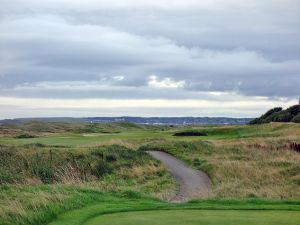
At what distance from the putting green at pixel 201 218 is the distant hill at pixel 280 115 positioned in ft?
234

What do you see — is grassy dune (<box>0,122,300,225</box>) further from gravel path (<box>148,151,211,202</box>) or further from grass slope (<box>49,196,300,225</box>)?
gravel path (<box>148,151,211,202</box>)

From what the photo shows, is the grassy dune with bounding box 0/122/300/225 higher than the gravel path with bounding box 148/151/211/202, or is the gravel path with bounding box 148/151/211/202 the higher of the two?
the grassy dune with bounding box 0/122/300/225

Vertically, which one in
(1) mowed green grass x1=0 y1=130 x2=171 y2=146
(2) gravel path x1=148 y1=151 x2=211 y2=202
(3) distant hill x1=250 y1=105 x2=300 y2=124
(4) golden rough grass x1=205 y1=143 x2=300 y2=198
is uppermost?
(3) distant hill x1=250 y1=105 x2=300 y2=124

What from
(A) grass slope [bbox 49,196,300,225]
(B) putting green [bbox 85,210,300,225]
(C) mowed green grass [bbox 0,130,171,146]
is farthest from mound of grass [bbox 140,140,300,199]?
(C) mowed green grass [bbox 0,130,171,146]

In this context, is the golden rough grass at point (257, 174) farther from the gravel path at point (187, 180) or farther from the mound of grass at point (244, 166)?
the gravel path at point (187, 180)

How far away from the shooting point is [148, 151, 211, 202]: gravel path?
68.3ft

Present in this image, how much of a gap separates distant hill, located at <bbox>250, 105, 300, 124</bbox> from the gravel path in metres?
52.5

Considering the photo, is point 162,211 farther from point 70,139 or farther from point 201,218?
point 70,139

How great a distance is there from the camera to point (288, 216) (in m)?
13.2

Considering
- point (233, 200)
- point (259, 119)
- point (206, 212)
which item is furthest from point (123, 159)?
point (259, 119)

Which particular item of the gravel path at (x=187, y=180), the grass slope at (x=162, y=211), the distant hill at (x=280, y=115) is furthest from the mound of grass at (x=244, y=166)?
the distant hill at (x=280, y=115)

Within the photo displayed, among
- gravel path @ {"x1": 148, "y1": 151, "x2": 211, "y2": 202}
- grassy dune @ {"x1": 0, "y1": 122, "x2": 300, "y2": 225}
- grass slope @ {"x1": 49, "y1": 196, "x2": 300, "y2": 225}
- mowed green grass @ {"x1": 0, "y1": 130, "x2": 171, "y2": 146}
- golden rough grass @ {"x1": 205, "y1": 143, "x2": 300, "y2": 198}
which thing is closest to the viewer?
grass slope @ {"x1": 49, "y1": 196, "x2": 300, "y2": 225}

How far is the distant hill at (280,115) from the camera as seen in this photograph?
283ft

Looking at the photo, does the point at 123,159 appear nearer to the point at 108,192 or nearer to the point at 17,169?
the point at 17,169
